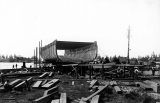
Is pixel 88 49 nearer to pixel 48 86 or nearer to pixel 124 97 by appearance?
pixel 48 86

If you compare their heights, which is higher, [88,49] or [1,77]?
[88,49]

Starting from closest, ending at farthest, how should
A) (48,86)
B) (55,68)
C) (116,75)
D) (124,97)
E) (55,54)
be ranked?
1. (124,97)
2. (48,86)
3. (116,75)
4. (55,54)
5. (55,68)

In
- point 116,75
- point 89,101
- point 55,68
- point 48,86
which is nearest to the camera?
point 89,101

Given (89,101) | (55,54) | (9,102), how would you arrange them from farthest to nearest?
(55,54) < (9,102) < (89,101)

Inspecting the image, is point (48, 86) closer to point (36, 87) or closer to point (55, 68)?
point (36, 87)

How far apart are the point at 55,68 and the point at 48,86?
1434 centimetres

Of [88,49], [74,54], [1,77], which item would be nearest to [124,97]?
[1,77]

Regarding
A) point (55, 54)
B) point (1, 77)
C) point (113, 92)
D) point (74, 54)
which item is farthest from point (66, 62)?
point (113, 92)

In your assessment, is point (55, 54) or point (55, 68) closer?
point (55, 54)

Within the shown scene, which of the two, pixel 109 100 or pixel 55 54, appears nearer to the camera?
pixel 109 100

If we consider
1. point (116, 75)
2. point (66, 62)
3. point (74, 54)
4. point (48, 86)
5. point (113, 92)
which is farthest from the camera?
point (74, 54)

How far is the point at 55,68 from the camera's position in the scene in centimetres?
2720

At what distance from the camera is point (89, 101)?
340 inches

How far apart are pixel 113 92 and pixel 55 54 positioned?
12.2 metres
